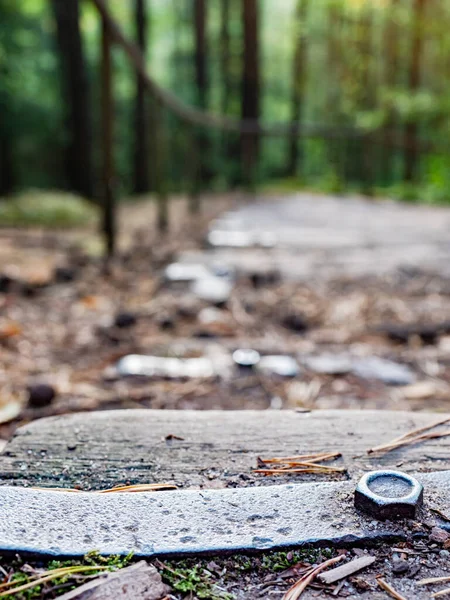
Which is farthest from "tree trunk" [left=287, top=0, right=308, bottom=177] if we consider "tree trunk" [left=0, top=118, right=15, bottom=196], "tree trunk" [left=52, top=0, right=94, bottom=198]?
"tree trunk" [left=0, top=118, right=15, bottom=196]

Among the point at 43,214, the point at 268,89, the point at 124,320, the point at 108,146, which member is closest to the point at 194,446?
the point at 124,320

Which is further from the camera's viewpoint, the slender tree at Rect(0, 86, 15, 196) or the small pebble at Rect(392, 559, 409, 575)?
the slender tree at Rect(0, 86, 15, 196)

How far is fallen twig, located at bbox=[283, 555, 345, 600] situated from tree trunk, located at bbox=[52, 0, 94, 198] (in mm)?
→ 12036

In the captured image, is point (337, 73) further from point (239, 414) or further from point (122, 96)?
point (239, 414)

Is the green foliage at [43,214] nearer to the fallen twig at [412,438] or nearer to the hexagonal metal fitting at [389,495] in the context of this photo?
the fallen twig at [412,438]

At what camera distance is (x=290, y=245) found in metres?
4.39

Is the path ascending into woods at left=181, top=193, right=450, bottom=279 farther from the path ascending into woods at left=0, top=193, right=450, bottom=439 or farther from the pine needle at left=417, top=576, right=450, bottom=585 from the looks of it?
the pine needle at left=417, top=576, right=450, bottom=585

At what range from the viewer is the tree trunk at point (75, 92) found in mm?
11406

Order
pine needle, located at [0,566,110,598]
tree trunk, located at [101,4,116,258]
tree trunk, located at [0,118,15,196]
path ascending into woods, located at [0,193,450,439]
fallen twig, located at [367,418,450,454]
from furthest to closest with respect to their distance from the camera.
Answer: tree trunk, located at [0,118,15,196] → tree trunk, located at [101,4,116,258] → path ascending into woods, located at [0,193,450,439] → fallen twig, located at [367,418,450,454] → pine needle, located at [0,566,110,598]

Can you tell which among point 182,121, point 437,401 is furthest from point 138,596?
point 182,121

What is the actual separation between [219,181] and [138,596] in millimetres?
14639

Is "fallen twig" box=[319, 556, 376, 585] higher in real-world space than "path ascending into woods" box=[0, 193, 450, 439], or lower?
higher

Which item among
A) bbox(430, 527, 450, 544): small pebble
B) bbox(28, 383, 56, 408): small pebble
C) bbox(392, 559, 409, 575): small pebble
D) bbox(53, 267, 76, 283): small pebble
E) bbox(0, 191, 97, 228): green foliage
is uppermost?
bbox(392, 559, 409, 575): small pebble

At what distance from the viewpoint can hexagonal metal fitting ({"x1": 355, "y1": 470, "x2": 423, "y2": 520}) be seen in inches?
30.8
